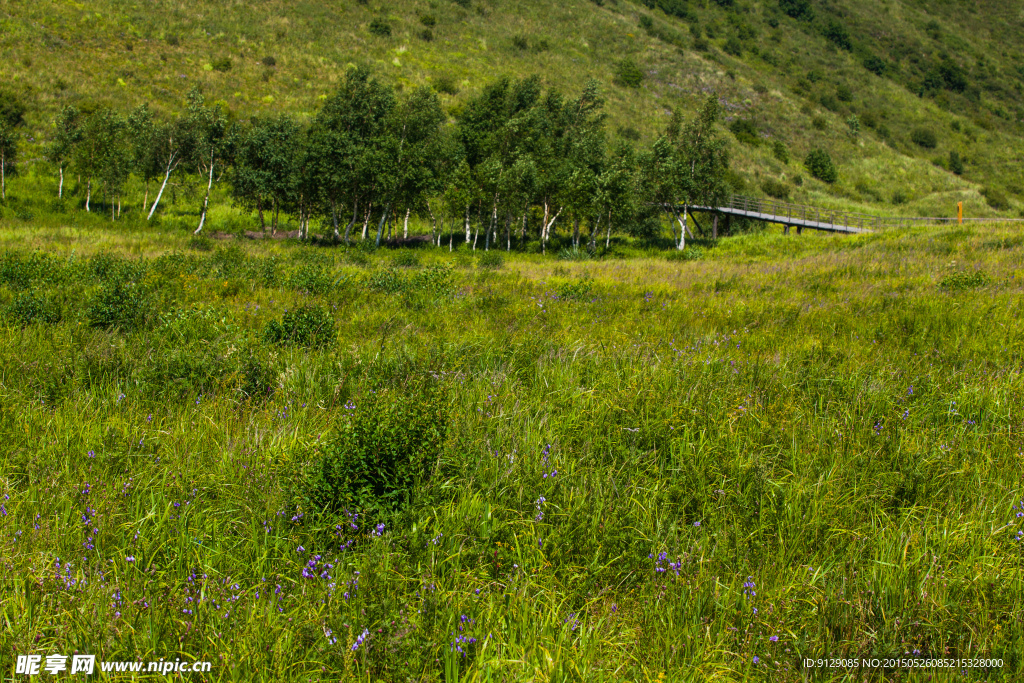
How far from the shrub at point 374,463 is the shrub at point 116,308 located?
471 centimetres

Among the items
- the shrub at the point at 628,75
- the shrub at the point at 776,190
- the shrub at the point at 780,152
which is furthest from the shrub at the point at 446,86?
the shrub at the point at 780,152

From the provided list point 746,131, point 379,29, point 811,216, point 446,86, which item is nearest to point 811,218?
point 811,216

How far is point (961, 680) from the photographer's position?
190 centimetres

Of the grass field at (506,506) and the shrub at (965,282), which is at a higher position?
the shrub at (965,282)

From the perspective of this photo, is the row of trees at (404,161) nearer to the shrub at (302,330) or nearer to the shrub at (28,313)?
the shrub at (28,313)

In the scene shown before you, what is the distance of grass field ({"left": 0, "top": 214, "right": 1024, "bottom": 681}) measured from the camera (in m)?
1.97

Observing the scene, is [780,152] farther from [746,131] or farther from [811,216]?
[811,216]

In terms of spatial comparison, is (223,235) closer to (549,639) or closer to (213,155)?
(213,155)

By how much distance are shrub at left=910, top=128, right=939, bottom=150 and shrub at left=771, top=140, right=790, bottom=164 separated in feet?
103

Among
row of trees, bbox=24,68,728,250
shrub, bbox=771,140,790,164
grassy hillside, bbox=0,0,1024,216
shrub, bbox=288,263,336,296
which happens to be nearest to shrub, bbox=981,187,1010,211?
grassy hillside, bbox=0,0,1024,216

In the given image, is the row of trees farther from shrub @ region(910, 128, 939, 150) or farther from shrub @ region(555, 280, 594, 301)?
shrub @ region(910, 128, 939, 150)

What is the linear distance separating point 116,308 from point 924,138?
10837 centimetres

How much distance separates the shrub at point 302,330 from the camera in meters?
6.00

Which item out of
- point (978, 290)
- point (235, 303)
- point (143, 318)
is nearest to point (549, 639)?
point (143, 318)
